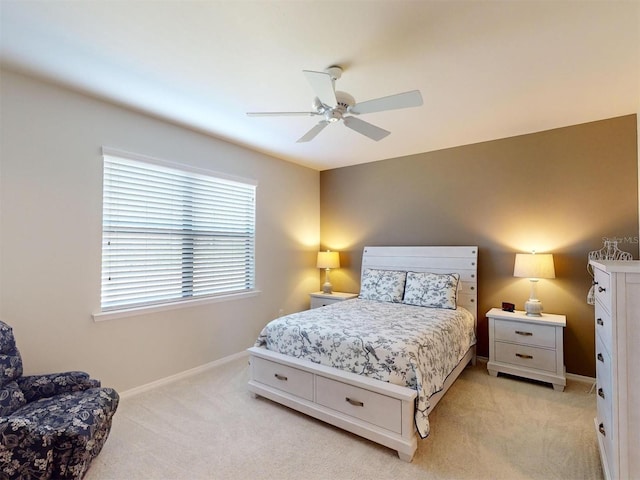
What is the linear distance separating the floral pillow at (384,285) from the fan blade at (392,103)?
2.31 metres

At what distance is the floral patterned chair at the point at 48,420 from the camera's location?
1576mm

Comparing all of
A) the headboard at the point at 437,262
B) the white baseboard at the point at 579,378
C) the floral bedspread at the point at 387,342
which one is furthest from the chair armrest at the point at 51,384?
the white baseboard at the point at 579,378

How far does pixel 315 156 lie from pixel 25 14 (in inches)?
122

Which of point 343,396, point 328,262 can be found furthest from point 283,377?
point 328,262

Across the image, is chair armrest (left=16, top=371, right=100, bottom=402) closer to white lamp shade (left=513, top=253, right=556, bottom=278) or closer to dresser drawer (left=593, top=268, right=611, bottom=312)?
dresser drawer (left=593, top=268, right=611, bottom=312)

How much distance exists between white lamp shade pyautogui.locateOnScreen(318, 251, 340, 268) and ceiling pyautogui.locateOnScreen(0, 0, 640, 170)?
2189 mm

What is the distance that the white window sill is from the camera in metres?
2.72

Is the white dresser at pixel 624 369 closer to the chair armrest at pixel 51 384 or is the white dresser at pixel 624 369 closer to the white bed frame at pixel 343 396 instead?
the white bed frame at pixel 343 396

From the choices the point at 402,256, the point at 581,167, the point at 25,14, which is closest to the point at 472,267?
the point at 402,256

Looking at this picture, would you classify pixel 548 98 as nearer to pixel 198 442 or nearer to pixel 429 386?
pixel 429 386

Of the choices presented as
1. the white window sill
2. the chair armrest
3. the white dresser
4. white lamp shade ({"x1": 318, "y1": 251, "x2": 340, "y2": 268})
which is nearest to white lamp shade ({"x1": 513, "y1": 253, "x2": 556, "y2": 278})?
the white dresser

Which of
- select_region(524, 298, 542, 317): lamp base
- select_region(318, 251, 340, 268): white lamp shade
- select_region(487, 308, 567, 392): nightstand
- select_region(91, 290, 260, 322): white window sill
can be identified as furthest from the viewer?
select_region(318, 251, 340, 268): white lamp shade

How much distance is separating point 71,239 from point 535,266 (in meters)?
4.21

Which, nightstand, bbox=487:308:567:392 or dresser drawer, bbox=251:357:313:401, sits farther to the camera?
nightstand, bbox=487:308:567:392
